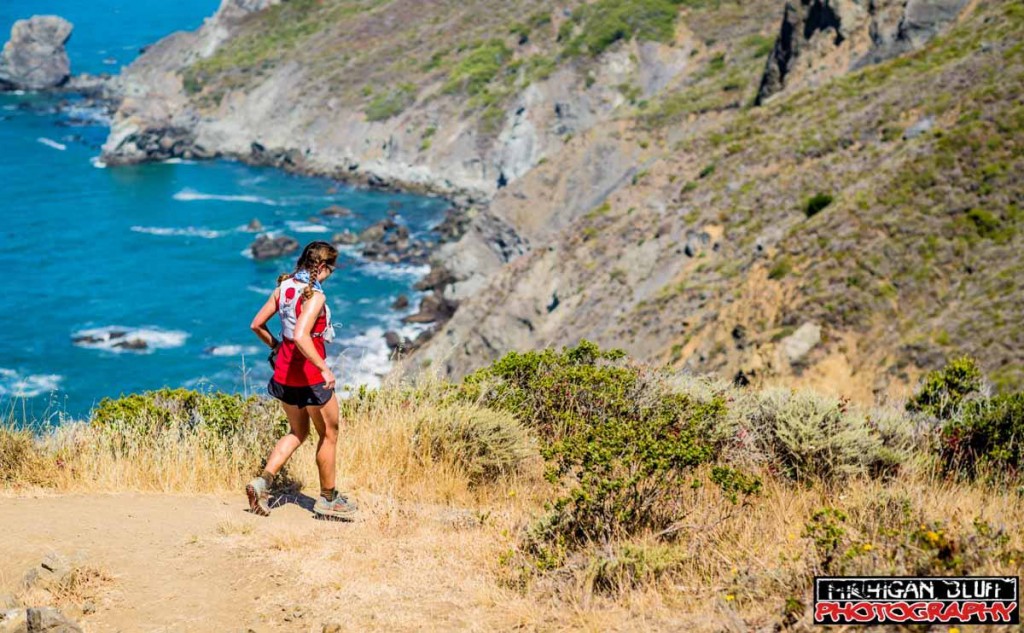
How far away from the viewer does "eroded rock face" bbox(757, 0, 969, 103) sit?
39.6 metres

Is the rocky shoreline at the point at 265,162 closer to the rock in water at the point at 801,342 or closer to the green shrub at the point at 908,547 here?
the rock in water at the point at 801,342

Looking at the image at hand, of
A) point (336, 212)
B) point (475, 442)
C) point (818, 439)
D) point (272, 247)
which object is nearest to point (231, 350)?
point (272, 247)

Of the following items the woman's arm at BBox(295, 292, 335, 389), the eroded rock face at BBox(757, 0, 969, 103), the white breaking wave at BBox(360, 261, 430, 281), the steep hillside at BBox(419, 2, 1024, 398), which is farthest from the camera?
the white breaking wave at BBox(360, 261, 430, 281)

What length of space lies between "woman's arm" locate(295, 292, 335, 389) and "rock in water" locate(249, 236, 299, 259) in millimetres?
50344

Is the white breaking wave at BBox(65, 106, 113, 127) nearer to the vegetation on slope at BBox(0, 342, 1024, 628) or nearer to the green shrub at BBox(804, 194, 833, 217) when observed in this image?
the green shrub at BBox(804, 194, 833, 217)

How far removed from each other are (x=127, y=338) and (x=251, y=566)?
41.6 meters

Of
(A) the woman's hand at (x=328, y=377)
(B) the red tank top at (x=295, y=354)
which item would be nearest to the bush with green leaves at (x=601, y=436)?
(A) the woman's hand at (x=328, y=377)

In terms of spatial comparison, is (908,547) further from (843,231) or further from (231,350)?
(231,350)

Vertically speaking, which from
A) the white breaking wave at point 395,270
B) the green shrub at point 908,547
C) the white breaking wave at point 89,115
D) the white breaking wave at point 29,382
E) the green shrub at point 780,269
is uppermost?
the white breaking wave at point 89,115

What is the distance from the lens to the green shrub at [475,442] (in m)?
7.92

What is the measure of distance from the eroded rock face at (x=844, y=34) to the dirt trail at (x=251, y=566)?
38.8 meters

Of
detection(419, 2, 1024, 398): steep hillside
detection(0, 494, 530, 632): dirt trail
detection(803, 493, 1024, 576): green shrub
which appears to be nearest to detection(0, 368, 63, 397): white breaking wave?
detection(419, 2, 1024, 398): steep hillside

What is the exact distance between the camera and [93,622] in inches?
213

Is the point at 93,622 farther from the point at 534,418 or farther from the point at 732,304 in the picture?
the point at 732,304
